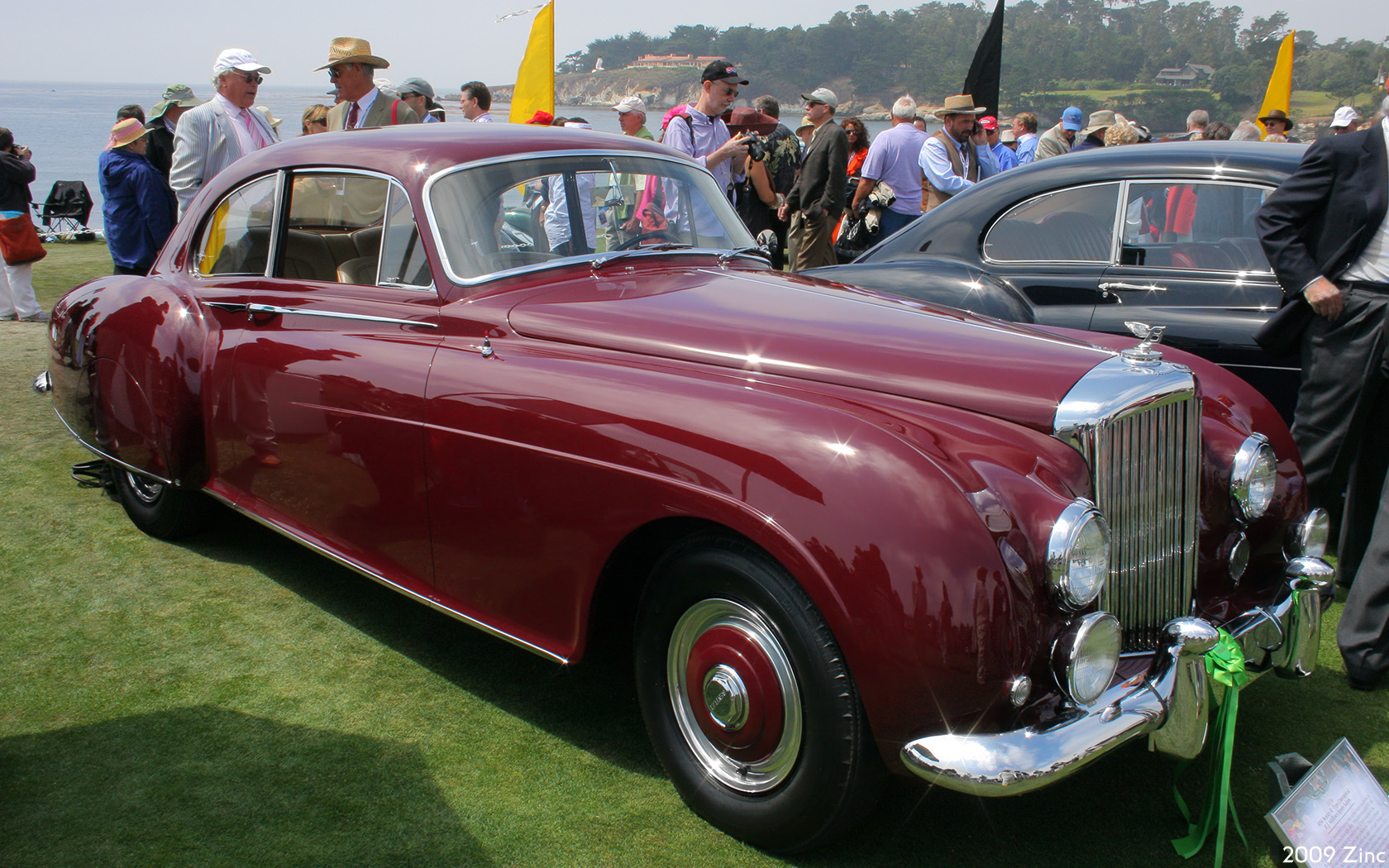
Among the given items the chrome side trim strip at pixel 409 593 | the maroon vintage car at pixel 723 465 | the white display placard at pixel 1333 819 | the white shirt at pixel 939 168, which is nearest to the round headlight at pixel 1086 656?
the maroon vintage car at pixel 723 465

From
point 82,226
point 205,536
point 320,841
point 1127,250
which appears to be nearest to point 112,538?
point 205,536

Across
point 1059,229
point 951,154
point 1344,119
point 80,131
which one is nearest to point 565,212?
point 1059,229

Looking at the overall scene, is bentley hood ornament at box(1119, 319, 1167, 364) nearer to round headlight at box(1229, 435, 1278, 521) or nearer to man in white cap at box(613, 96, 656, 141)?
round headlight at box(1229, 435, 1278, 521)

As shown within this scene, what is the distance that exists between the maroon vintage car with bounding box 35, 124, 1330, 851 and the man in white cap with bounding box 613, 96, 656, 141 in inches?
195

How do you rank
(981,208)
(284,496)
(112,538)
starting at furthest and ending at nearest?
(981,208)
(112,538)
(284,496)

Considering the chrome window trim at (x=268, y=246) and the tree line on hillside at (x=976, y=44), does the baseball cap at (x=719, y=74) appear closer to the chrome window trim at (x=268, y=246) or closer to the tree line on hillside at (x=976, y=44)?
the chrome window trim at (x=268, y=246)

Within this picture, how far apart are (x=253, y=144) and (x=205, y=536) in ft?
8.57

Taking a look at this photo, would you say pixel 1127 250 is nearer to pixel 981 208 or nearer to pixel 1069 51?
pixel 981 208

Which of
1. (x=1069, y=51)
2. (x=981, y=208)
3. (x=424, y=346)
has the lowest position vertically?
(x=424, y=346)

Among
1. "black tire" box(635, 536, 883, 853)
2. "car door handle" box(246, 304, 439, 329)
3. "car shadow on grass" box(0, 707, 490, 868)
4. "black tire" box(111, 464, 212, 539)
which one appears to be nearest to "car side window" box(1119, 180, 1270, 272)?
"black tire" box(635, 536, 883, 853)

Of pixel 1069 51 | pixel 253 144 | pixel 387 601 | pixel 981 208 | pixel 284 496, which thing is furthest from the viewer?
pixel 1069 51

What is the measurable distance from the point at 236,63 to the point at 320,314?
3.13 metres

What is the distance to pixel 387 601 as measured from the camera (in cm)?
366

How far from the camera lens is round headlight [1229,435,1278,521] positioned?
258 cm
